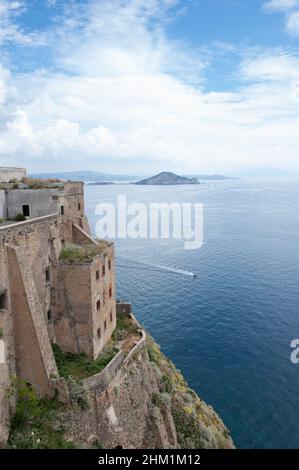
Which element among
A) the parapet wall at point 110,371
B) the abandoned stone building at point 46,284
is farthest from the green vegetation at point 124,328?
the parapet wall at point 110,371

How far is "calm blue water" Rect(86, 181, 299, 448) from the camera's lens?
43.0 metres

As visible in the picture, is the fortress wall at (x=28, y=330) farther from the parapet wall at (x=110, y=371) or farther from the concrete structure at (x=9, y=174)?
the concrete structure at (x=9, y=174)

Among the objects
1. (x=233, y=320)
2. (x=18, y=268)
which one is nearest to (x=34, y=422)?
(x=18, y=268)

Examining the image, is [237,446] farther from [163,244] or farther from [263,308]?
[163,244]

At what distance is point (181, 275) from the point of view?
81.4 m

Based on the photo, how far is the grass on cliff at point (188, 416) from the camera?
32906 mm

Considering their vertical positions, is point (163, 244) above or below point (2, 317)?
below

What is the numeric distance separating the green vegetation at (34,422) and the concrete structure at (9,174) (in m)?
20.5

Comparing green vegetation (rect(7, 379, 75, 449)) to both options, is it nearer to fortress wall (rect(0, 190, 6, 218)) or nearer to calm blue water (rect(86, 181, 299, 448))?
fortress wall (rect(0, 190, 6, 218))

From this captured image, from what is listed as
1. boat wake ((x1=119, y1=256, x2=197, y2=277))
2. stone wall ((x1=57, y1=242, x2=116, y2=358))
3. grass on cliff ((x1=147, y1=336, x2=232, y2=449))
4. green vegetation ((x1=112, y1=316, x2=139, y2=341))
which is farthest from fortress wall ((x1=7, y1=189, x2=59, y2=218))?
boat wake ((x1=119, y1=256, x2=197, y2=277))

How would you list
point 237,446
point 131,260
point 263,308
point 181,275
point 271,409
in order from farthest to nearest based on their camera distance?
point 131,260, point 181,275, point 263,308, point 271,409, point 237,446
